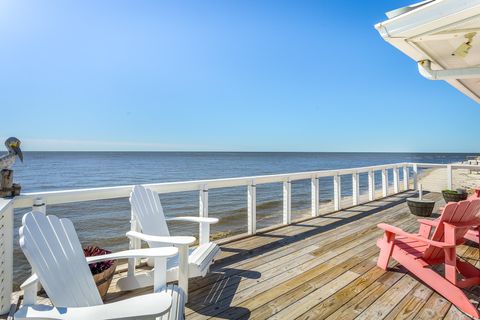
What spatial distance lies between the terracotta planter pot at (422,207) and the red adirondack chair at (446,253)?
2.45m

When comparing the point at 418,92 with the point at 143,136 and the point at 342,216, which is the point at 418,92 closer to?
the point at 342,216

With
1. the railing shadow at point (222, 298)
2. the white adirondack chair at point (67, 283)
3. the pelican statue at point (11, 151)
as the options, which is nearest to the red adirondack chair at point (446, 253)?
the railing shadow at point (222, 298)

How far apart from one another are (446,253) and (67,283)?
104 inches

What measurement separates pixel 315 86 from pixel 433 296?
15420mm

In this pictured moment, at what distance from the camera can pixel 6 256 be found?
1.75 metres

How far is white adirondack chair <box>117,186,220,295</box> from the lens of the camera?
1.80 m

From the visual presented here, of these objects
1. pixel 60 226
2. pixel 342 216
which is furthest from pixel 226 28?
pixel 60 226

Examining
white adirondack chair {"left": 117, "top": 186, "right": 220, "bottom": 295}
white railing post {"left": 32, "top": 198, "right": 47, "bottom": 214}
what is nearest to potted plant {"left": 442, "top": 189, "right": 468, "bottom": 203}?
white adirondack chair {"left": 117, "top": 186, "right": 220, "bottom": 295}

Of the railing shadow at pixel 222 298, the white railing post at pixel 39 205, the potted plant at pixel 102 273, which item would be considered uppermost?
the white railing post at pixel 39 205

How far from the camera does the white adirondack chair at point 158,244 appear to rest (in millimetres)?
1801

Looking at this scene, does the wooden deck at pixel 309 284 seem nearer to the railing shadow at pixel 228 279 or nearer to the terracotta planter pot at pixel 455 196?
the railing shadow at pixel 228 279

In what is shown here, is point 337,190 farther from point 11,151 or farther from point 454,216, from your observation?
point 11,151

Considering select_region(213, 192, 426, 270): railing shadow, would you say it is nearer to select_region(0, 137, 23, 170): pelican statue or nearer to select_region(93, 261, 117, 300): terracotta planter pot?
select_region(93, 261, 117, 300): terracotta planter pot

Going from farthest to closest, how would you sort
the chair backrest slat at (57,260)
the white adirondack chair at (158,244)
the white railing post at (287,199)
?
1. the white railing post at (287,199)
2. the white adirondack chair at (158,244)
3. the chair backrest slat at (57,260)
